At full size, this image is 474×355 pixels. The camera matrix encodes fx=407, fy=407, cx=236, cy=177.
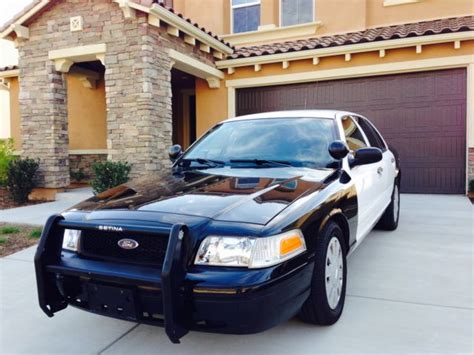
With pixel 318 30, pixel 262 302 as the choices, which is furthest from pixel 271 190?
pixel 318 30

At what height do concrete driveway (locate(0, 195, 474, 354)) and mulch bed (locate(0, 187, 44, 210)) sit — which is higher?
mulch bed (locate(0, 187, 44, 210))

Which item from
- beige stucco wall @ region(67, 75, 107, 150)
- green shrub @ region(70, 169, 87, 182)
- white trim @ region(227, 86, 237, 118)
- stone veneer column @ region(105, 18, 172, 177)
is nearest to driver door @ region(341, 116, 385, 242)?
stone veneer column @ region(105, 18, 172, 177)

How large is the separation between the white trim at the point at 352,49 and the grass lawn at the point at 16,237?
634cm

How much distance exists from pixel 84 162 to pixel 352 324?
1103cm

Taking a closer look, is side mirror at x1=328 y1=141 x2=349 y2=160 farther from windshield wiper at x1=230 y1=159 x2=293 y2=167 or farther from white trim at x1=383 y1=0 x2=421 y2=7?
white trim at x1=383 y1=0 x2=421 y2=7

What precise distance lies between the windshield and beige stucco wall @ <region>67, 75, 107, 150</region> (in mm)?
8981

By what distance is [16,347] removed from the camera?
2766 millimetres

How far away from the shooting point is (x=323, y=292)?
8.81 feet

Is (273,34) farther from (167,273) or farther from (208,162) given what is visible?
(167,273)

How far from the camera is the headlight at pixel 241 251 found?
2.24 metres

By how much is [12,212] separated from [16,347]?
5974 millimetres

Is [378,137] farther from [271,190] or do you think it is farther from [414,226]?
[271,190]

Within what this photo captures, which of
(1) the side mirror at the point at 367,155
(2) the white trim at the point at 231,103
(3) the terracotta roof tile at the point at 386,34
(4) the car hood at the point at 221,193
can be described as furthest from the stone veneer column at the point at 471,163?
(4) the car hood at the point at 221,193

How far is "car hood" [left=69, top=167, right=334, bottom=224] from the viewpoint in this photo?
2494 millimetres
